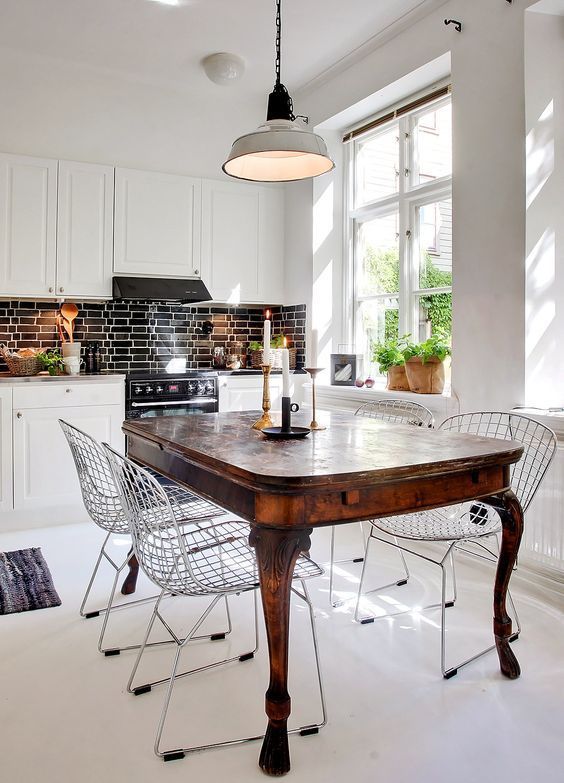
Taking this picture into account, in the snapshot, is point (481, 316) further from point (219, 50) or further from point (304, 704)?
point (219, 50)

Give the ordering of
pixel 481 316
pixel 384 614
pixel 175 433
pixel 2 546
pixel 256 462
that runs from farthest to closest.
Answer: pixel 2 546
pixel 481 316
pixel 384 614
pixel 175 433
pixel 256 462

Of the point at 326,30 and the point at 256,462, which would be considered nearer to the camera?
the point at 256,462

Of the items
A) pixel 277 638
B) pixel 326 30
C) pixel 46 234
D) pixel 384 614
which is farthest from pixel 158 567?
pixel 326 30

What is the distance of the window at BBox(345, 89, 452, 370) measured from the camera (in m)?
4.10

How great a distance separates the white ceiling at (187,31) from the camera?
12.0ft

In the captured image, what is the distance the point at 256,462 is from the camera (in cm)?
191

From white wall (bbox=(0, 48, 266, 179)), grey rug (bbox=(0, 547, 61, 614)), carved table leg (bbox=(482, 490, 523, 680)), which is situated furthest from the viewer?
white wall (bbox=(0, 48, 266, 179))

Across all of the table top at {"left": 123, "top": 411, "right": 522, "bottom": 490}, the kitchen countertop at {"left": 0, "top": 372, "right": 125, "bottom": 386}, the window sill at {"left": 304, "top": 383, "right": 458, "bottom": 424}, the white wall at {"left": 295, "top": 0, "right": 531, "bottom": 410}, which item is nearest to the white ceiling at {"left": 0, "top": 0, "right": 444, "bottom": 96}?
the white wall at {"left": 295, "top": 0, "right": 531, "bottom": 410}

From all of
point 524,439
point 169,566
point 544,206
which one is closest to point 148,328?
point 544,206

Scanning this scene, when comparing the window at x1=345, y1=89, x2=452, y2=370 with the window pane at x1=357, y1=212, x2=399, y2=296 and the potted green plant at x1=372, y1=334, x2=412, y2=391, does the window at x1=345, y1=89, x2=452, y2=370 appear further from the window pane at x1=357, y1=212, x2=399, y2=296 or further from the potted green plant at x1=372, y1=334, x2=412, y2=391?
the potted green plant at x1=372, y1=334, x2=412, y2=391

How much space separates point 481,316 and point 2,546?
3.03 metres

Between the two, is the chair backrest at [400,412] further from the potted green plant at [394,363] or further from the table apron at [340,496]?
the table apron at [340,496]

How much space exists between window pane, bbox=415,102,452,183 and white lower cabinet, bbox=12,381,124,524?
2.59 meters

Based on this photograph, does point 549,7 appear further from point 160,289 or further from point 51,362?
point 51,362
